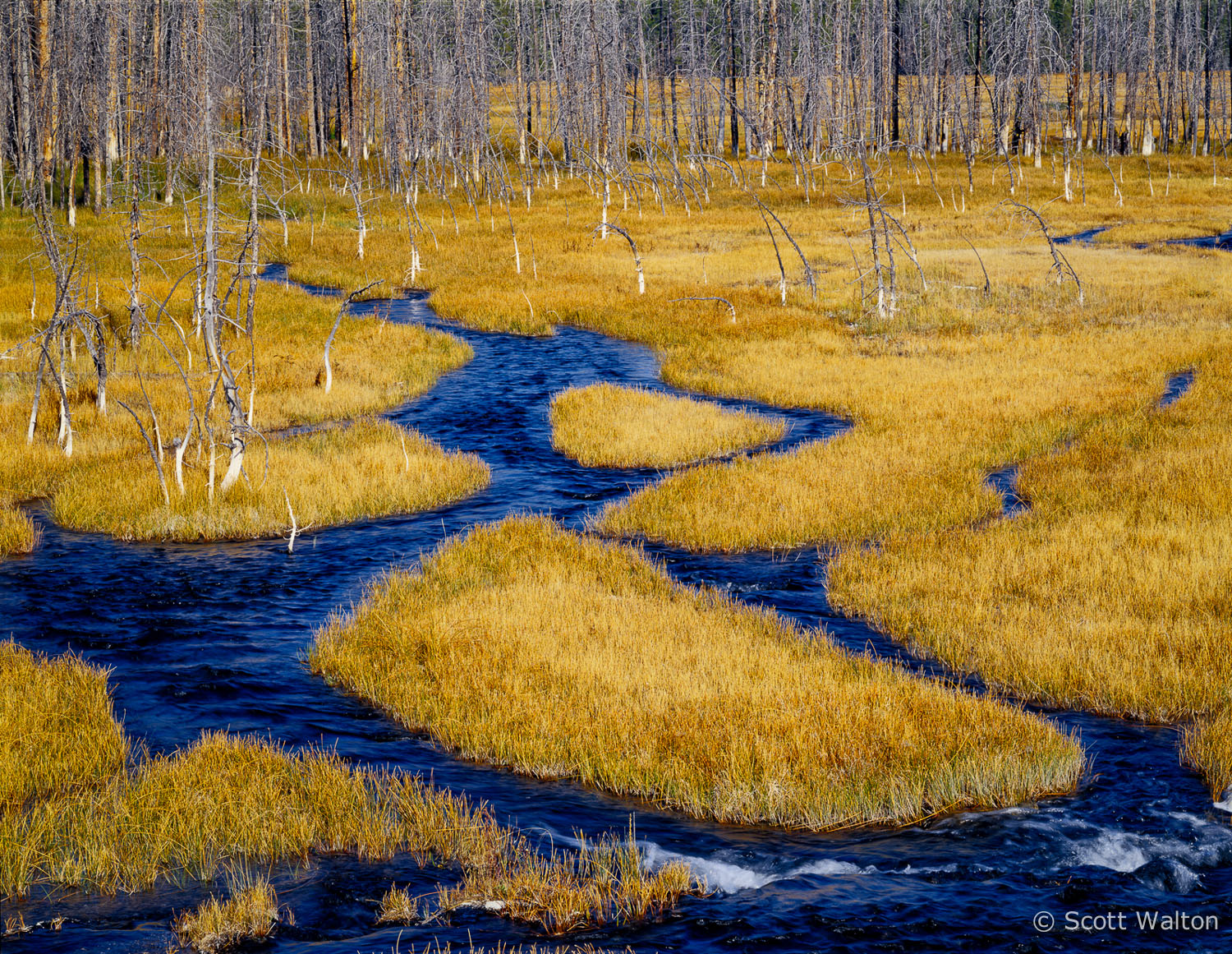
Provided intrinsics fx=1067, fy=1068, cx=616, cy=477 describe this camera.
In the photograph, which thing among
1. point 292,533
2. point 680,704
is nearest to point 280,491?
point 292,533

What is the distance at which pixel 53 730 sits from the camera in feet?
24.9

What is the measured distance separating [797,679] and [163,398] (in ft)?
46.9

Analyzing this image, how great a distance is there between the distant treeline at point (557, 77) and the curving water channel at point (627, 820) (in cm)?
522

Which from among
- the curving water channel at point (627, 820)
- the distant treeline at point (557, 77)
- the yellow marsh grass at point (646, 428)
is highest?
the distant treeline at point (557, 77)

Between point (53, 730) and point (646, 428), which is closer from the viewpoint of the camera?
point (53, 730)

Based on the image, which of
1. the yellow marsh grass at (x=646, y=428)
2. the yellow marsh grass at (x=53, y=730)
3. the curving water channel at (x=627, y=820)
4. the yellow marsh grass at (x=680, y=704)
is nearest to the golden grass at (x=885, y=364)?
the curving water channel at (x=627, y=820)

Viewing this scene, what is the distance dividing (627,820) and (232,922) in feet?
8.01

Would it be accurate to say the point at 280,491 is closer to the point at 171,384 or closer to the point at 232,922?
Answer: the point at 171,384

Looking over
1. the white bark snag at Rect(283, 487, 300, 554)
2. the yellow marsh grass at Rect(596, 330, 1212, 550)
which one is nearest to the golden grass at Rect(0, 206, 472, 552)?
the white bark snag at Rect(283, 487, 300, 554)

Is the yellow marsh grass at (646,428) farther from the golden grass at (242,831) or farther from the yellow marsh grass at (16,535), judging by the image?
the golden grass at (242,831)

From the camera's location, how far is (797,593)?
10914mm

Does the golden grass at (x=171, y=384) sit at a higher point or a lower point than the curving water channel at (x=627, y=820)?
higher

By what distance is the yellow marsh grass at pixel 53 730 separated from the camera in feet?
22.8

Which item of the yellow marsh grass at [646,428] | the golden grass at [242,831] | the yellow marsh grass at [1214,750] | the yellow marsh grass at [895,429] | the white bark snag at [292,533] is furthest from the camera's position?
the yellow marsh grass at [646,428]
